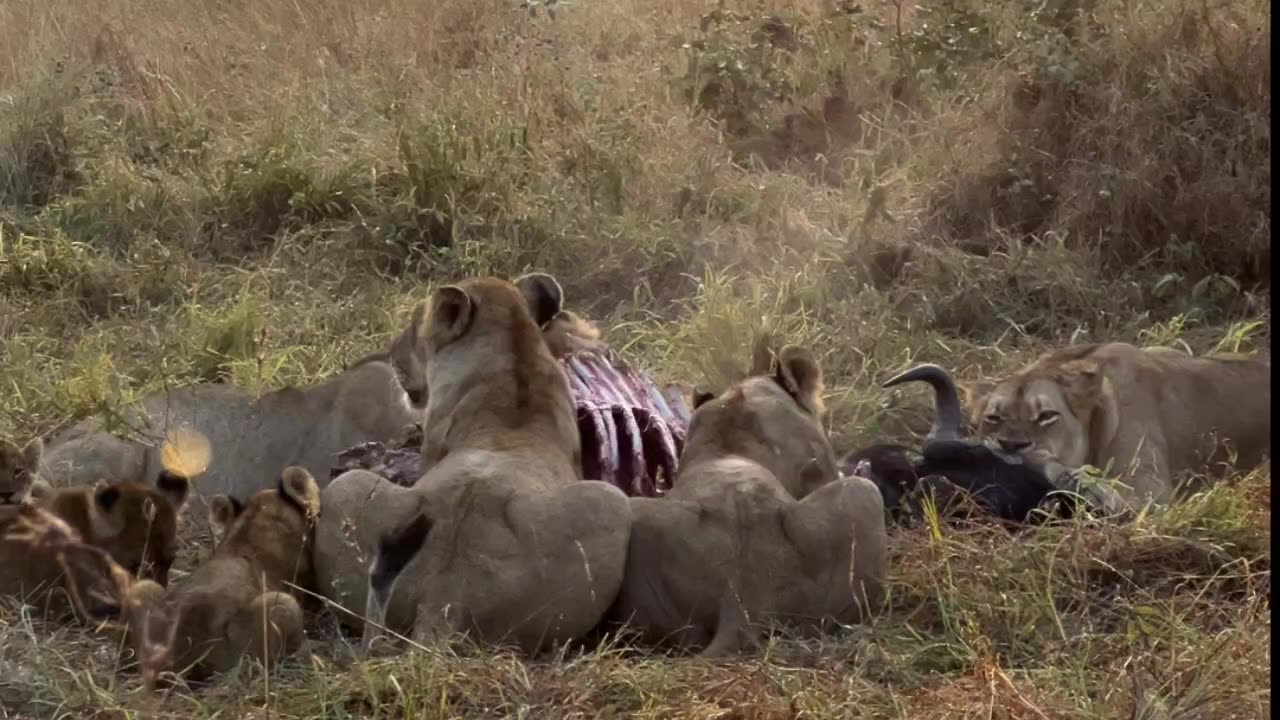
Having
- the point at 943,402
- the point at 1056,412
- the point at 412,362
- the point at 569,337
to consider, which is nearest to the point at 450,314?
the point at 412,362

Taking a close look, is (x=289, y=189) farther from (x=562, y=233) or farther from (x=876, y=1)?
(x=876, y=1)

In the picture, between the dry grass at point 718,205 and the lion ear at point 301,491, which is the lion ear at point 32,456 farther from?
the lion ear at point 301,491

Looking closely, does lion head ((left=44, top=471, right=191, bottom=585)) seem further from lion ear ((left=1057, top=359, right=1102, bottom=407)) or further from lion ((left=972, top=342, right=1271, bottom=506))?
lion ear ((left=1057, top=359, right=1102, bottom=407))

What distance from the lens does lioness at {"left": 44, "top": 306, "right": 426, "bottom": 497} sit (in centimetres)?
590

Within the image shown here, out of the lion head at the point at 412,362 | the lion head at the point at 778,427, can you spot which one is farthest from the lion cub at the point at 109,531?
the lion head at the point at 778,427

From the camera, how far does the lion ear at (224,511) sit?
486 cm

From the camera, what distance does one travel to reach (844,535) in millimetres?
4500

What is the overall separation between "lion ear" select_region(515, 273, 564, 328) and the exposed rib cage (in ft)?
0.43

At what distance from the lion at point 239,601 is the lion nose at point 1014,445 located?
6.67 feet

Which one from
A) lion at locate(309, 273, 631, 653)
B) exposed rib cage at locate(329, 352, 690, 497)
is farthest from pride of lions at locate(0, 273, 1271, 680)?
exposed rib cage at locate(329, 352, 690, 497)

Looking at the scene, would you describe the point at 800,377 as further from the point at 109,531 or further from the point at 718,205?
the point at 718,205

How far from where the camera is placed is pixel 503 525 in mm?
4359

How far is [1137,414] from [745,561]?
210 cm

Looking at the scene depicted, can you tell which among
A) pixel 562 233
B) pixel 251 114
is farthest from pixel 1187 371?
pixel 251 114
